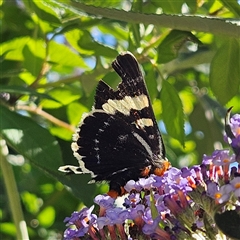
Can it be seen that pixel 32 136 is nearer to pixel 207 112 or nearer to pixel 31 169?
pixel 31 169

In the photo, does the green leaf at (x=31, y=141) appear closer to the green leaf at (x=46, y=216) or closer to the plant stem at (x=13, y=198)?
the plant stem at (x=13, y=198)

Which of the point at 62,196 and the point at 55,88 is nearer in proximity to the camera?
the point at 55,88

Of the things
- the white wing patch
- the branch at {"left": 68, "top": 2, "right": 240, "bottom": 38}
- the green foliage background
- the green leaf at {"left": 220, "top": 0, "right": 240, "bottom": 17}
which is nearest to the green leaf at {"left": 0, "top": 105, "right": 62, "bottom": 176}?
the green foliage background

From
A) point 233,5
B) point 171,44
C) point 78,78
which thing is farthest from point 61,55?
point 233,5

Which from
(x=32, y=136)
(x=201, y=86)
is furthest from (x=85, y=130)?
(x=201, y=86)

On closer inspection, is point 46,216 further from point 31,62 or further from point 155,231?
point 155,231

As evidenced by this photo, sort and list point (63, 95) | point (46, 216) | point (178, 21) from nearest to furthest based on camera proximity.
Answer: point (178, 21) → point (63, 95) → point (46, 216)

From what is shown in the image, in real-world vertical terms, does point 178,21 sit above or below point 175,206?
above
